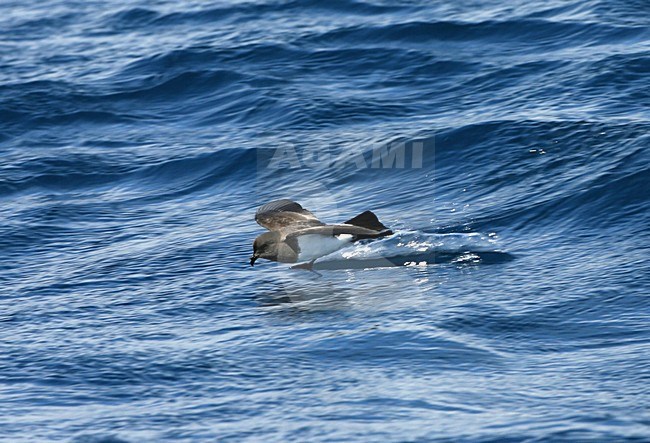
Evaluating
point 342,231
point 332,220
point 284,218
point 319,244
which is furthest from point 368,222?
point 332,220

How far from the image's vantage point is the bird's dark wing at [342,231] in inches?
374

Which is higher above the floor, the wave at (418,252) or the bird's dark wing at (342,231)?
the bird's dark wing at (342,231)

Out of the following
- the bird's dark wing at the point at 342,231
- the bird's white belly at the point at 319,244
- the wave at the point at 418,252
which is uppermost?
the bird's dark wing at the point at 342,231

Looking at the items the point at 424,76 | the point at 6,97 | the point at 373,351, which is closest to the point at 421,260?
the point at 373,351

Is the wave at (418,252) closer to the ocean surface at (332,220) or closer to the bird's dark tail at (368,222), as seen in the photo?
the ocean surface at (332,220)

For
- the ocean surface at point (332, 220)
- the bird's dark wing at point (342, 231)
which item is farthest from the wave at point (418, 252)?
the bird's dark wing at point (342, 231)

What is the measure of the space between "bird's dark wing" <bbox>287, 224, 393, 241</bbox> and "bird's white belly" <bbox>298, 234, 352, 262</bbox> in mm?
59

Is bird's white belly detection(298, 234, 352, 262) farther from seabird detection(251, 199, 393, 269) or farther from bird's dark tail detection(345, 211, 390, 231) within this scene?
bird's dark tail detection(345, 211, 390, 231)

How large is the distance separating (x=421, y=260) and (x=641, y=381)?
3.07 m

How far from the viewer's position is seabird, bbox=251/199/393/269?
972 centimetres

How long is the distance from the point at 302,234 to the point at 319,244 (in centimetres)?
18

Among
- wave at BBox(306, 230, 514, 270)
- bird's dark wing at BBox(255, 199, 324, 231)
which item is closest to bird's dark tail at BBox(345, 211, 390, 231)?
bird's dark wing at BBox(255, 199, 324, 231)

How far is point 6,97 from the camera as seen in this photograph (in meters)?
16.6

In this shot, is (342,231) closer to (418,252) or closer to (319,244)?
(319,244)
